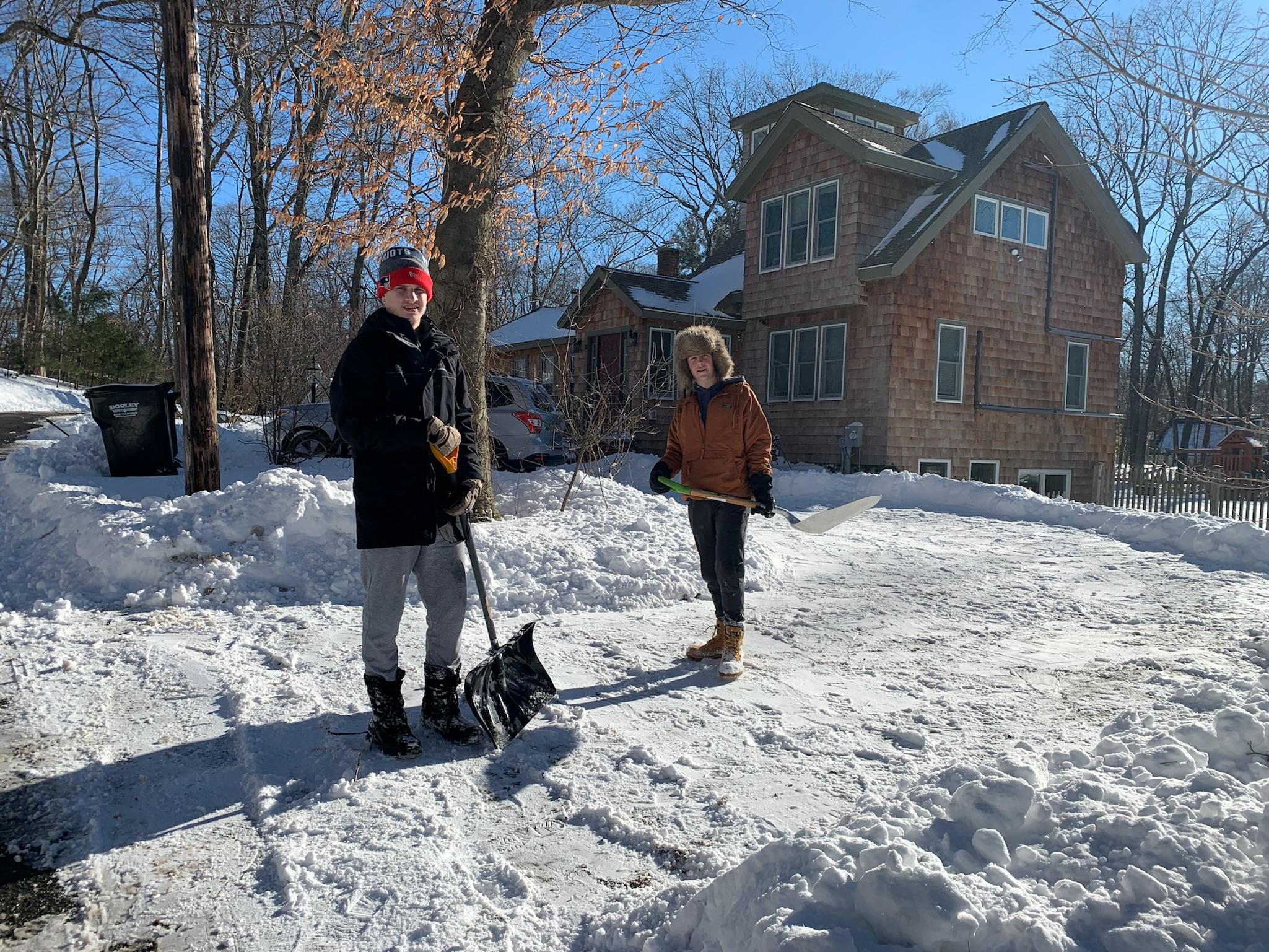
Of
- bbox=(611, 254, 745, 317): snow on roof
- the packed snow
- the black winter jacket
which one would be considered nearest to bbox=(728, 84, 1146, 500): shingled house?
bbox=(611, 254, 745, 317): snow on roof

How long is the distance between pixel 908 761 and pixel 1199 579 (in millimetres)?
6062

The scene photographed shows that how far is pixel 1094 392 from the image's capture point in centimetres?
1870

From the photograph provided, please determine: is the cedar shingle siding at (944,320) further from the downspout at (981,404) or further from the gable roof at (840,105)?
the gable roof at (840,105)

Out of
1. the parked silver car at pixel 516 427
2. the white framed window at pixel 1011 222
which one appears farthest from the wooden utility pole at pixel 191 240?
the white framed window at pixel 1011 222

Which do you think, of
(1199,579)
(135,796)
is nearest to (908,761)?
(135,796)

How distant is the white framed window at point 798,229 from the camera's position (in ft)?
56.2


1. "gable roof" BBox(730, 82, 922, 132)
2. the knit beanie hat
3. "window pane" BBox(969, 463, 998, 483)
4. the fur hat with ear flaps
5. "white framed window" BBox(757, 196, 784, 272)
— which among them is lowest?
"window pane" BBox(969, 463, 998, 483)

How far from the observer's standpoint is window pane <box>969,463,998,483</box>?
1725 centimetres

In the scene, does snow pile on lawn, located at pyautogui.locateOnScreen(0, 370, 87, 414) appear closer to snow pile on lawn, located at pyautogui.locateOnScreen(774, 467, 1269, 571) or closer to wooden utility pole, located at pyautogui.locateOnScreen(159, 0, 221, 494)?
wooden utility pole, located at pyautogui.locateOnScreen(159, 0, 221, 494)

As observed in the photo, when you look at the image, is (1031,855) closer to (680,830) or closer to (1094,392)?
(680,830)

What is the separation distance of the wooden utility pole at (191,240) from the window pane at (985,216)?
14.1m

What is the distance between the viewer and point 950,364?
54.7 feet

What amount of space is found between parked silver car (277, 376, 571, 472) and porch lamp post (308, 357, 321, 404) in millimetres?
143

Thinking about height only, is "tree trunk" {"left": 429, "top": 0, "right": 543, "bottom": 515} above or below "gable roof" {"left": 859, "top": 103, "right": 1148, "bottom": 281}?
below
